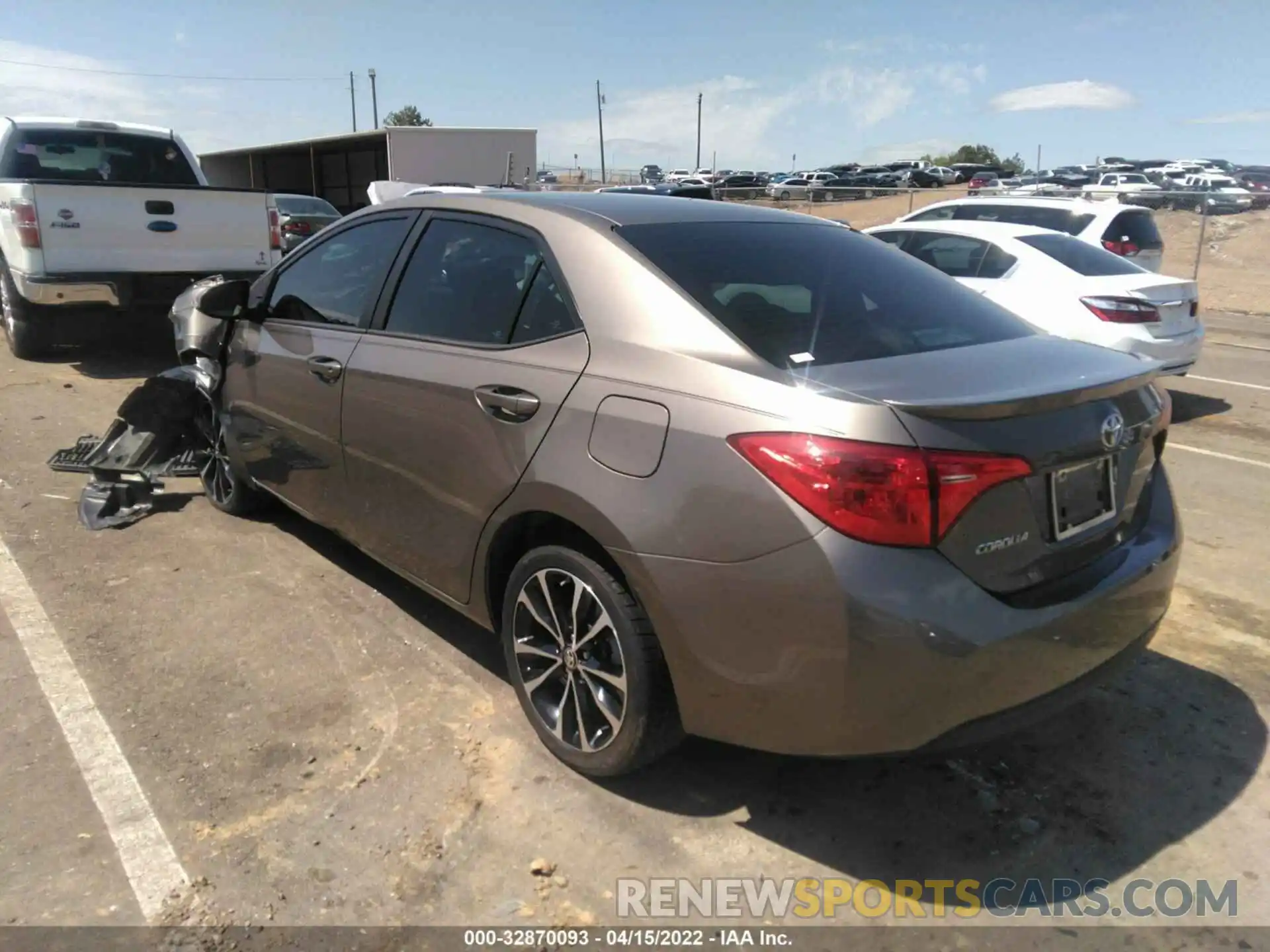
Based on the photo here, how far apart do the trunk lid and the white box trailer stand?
67.3 feet

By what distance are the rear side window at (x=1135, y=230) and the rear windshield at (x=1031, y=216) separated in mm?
283

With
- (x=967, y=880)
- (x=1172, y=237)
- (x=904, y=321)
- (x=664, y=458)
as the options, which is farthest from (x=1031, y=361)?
(x=1172, y=237)

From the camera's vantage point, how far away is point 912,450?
223 centimetres

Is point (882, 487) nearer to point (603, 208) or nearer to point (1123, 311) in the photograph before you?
point (603, 208)

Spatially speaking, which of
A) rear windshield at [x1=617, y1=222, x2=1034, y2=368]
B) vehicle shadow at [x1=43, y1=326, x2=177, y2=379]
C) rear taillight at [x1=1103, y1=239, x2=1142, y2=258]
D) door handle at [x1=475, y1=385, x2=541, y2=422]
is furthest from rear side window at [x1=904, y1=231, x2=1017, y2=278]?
vehicle shadow at [x1=43, y1=326, x2=177, y2=379]

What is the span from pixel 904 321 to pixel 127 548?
12.8 feet

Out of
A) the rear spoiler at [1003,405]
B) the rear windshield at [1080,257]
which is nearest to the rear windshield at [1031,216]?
the rear windshield at [1080,257]

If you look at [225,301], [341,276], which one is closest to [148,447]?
[225,301]

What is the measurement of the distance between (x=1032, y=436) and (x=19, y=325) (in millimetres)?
9397

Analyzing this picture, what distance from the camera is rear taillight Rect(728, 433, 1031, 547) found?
223 centimetres

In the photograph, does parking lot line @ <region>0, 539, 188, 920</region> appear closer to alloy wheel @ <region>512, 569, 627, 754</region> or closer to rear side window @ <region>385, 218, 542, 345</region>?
alloy wheel @ <region>512, 569, 627, 754</region>

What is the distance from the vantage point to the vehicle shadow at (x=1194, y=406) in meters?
7.99

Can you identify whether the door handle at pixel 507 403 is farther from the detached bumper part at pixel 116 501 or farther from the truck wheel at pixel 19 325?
the truck wheel at pixel 19 325
